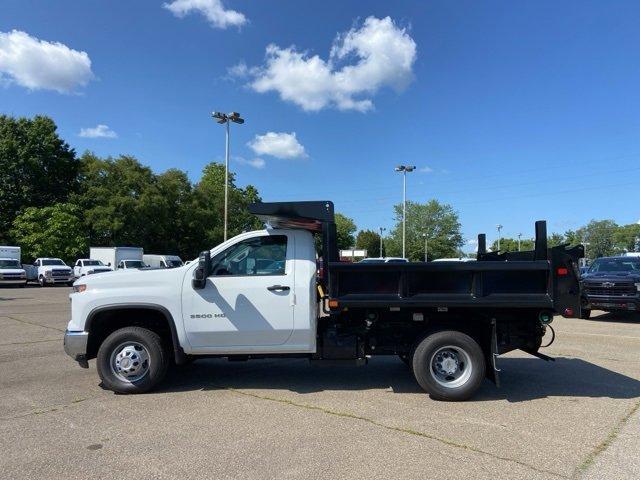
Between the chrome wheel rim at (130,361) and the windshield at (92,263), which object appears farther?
the windshield at (92,263)

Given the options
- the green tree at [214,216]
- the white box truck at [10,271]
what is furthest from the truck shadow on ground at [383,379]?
the green tree at [214,216]

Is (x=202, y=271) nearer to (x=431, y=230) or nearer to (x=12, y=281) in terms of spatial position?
(x=12, y=281)

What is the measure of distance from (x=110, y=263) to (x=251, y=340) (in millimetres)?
33254

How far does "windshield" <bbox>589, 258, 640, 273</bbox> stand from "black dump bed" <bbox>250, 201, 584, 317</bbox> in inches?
434

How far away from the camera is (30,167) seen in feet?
152

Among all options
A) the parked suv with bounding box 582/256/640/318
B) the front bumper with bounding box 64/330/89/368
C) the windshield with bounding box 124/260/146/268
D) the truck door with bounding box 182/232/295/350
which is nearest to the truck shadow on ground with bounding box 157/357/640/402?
the truck door with bounding box 182/232/295/350

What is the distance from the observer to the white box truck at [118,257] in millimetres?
35688

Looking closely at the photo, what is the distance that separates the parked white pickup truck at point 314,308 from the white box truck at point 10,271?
28.7 m

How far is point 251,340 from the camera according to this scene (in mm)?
6340

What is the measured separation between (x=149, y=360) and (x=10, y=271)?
2942 cm

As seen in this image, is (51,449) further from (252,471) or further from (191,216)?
(191,216)

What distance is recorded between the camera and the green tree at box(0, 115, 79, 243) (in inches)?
1777

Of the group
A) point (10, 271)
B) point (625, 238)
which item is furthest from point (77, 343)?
point (625, 238)

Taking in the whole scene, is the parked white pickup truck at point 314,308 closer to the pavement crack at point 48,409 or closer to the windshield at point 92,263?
the pavement crack at point 48,409
